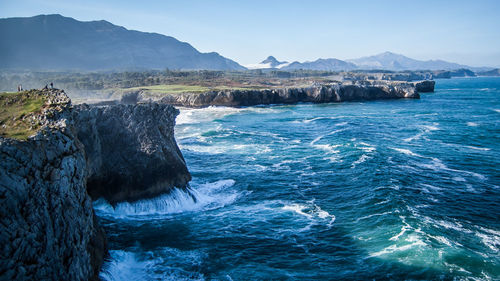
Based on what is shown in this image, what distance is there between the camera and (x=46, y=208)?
10.9 m

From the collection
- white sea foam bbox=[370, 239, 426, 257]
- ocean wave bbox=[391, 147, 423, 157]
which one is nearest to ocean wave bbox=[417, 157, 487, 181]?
ocean wave bbox=[391, 147, 423, 157]

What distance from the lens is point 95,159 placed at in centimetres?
2166

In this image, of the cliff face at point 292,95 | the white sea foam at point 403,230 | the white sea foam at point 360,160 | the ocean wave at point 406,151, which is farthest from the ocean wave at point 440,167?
the cliff face at point 292,95

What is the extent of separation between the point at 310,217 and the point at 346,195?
4.51m

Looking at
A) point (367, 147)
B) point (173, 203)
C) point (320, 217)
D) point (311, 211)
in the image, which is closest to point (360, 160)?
point (367, 147)

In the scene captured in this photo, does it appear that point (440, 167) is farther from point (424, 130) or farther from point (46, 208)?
point (46, 208)

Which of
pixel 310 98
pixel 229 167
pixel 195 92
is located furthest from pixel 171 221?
pixel 310 98

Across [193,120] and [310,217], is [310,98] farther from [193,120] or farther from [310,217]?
[310,217]

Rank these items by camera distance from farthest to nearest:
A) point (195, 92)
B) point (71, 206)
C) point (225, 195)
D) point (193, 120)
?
1. point (195, 92)
2. point (193, 120)
3. point (225, 195)
4. point (71, 206)

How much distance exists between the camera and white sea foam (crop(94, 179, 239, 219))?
2186cm

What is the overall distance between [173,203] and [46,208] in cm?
1271

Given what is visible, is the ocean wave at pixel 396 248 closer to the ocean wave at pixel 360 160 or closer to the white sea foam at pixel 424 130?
the ocean wave at pixel 360 160

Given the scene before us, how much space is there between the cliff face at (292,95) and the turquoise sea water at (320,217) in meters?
42.9

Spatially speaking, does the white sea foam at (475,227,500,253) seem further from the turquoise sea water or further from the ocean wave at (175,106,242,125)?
the ocean wave at (175,106,242,125)
